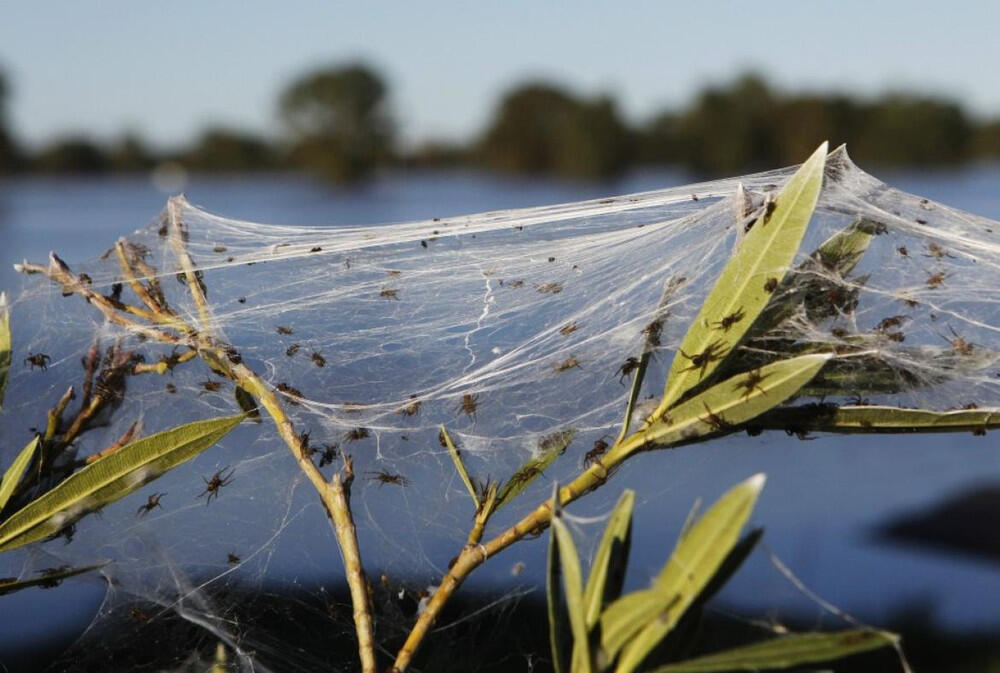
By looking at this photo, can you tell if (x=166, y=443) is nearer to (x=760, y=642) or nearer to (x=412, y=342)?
(x=412, y=342)

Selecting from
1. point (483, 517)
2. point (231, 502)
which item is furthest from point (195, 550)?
point (483, 517)

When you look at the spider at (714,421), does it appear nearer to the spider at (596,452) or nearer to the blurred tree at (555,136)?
the spider at (596,452)

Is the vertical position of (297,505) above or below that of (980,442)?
above

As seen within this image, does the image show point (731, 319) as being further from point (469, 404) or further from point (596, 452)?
point (469, 404)

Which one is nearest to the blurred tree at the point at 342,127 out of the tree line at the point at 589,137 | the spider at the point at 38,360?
the tree line at the point at 589,137

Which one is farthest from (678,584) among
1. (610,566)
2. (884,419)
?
(884,419)

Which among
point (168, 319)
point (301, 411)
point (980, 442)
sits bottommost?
point (980, 442)

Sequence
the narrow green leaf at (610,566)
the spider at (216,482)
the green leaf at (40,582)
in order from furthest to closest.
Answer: the spider at (216,482), the green leaf at (40,582), the narrow green leaf at (610,566)

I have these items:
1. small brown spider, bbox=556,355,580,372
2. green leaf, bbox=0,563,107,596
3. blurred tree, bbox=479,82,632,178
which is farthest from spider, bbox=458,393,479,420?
blurred tree, bbox=479,82,632,178
